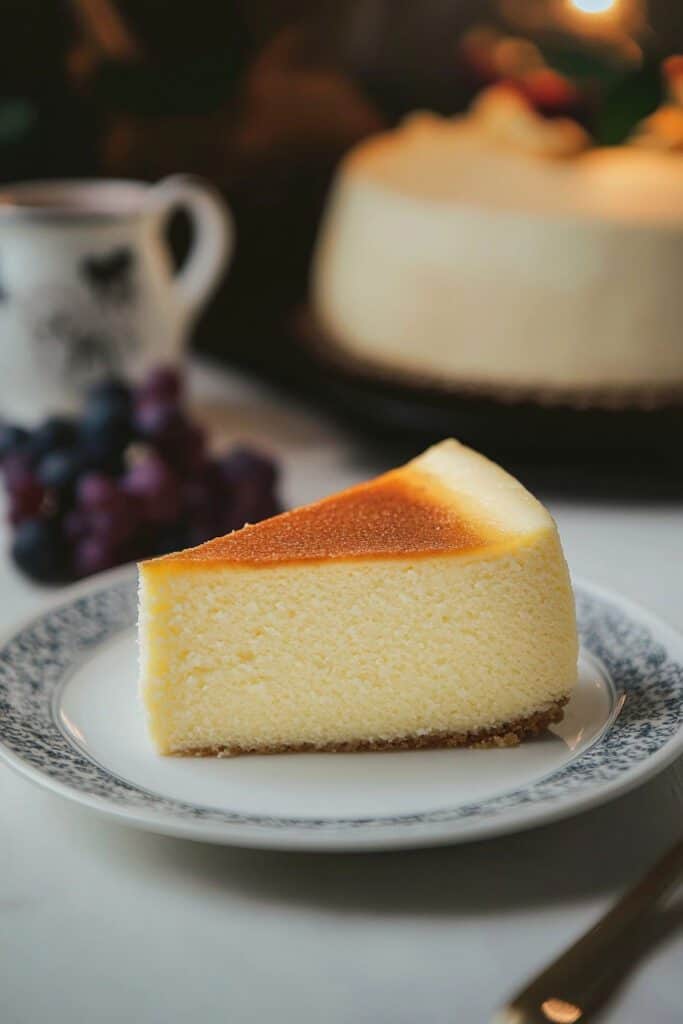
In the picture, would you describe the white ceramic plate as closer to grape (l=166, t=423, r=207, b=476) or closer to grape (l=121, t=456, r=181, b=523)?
grape (l=121, t=456, r=181, b=523)

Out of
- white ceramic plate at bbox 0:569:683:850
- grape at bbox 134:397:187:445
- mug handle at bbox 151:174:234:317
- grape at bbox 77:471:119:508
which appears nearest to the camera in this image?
white ceramic plate at bbox 0:569:683:850

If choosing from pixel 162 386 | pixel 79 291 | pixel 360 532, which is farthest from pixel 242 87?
pixel 360 532

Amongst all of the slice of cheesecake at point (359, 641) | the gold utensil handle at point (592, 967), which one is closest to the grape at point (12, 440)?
the slice of cheesecake at point (359, 641)

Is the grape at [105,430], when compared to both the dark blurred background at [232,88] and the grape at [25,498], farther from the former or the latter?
the dark blurred background at [232,88]

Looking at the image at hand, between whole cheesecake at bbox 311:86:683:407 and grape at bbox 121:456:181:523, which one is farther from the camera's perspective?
whole cheesecake at bbox 311:86:683:407

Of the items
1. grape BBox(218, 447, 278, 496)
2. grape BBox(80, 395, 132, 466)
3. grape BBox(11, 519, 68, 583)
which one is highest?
grape BBox(218, 447, 278, 496)

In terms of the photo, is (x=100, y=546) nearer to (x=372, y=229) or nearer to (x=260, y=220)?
(x=372, y=229)

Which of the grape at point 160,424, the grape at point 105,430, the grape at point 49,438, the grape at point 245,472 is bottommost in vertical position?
the grape at point 49,438

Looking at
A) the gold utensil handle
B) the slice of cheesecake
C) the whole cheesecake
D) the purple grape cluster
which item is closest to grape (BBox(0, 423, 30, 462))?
the purple grape cluster
